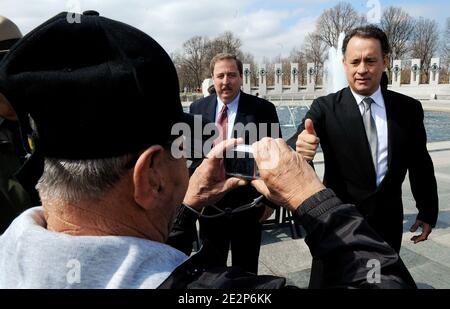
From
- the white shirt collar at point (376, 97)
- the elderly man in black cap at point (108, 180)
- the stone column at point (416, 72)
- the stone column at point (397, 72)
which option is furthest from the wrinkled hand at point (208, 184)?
the stone column at point (397, 72)

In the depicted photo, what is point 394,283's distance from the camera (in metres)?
0.92

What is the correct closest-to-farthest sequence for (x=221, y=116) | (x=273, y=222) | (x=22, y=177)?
(x=22, y=177) → (x=221, y=116) → (x=273, y=222)

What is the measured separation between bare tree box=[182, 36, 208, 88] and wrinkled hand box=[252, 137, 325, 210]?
73998 mm

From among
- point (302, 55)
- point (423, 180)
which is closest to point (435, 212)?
point (423, 180)

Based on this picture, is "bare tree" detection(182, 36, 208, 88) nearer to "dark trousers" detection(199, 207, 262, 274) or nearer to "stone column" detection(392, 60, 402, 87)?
"stone column" detection(392, 60, 402, 87)

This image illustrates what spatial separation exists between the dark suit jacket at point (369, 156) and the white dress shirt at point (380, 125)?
0.14 ft

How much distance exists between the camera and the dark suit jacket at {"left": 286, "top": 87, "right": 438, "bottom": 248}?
8.16ft

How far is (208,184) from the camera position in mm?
1578

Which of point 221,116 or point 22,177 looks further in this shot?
point 221,116

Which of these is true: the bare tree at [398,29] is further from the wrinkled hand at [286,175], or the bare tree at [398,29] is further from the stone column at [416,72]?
the wrinkled hand at [286,175]

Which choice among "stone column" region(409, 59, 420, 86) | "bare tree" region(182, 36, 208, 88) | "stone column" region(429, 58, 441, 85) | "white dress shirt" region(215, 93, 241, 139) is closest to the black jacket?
"white dress shirt" region(215, 93, 241, 139)

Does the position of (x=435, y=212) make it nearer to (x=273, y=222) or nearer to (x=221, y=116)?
(x=221, y=116)

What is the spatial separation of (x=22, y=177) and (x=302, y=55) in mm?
74943

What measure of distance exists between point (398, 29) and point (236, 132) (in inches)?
2763
